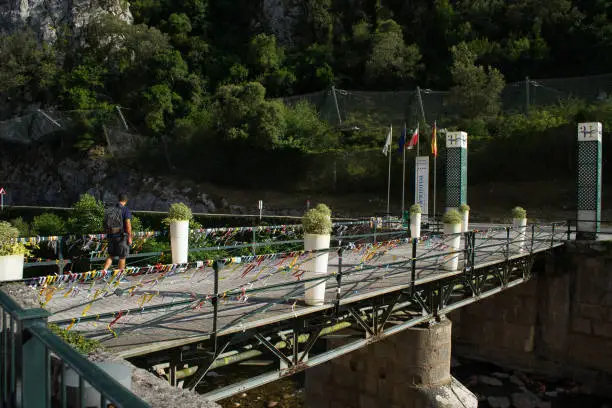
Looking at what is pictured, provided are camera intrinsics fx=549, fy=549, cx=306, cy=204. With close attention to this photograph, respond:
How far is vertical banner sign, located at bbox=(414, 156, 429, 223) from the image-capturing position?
18.7 metres

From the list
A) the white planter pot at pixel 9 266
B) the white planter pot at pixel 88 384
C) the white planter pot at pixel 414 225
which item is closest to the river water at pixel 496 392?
the white planter pot at pixel 414 225

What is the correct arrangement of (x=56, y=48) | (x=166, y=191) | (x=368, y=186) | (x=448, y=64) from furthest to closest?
(x=56, y=48)
(x=448, y=64)
(x=166, y=191)
(x=368, y=186)

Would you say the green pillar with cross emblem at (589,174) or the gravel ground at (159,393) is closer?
the gravel ground at (159,393)

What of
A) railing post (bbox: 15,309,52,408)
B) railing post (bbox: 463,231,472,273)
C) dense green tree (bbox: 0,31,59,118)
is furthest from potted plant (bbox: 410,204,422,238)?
dense green tree (bbox: 0,31,59,118)

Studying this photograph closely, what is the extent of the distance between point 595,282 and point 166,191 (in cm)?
3103

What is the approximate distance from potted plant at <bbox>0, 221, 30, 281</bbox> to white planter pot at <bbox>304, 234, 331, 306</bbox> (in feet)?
11.0

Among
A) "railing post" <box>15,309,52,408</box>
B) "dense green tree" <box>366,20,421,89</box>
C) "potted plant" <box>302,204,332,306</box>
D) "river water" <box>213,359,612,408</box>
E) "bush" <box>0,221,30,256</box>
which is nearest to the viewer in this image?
"railing post" <box>15,309,52,408</box>

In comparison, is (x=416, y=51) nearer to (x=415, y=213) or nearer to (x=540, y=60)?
(x=540, y=60)

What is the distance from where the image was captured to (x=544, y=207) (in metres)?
29.2

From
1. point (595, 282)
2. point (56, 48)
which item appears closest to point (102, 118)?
point (56, 48)

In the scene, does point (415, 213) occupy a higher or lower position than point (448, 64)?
lower

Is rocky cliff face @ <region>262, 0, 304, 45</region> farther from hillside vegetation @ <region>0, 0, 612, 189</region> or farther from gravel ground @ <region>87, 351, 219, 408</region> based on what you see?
gravel ground @ <region>87, 351, 219, 408</region>

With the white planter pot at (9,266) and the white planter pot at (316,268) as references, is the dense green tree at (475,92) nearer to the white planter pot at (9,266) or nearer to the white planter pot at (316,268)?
the white planter pot at (316,268)

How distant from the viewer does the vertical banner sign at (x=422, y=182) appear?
1867 cm
